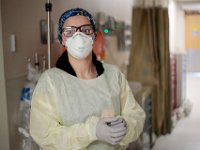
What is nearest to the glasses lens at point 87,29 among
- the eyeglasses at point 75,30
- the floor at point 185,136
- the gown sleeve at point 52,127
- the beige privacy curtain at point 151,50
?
the eyeglasses at point 75,30

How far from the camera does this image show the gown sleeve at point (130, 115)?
110 centimetres

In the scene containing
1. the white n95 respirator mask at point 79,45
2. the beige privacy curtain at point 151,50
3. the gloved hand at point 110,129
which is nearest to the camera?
the gloved hand at point 110,129

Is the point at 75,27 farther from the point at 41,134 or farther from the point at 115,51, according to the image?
the point at 115,51

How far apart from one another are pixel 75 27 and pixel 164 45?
2323 millimetres

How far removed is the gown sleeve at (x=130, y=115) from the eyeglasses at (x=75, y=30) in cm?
24

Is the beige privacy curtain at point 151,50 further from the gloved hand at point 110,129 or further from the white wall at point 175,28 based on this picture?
the gloved hand at point 110,129

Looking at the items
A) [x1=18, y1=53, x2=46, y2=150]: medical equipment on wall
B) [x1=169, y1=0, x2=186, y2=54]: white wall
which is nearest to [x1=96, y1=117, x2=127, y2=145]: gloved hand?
[x1=18, y1=53, x2=46, y2=150]: medical equipment on wall

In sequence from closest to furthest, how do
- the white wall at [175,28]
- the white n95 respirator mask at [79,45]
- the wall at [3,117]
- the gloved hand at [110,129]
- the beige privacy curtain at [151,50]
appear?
the gloved hand at [110,129] → the white n95 respirator mask at [79,45] → the wall at [3,117] → the beige privacy curtain at [151,50] → the white wall at [175,28]

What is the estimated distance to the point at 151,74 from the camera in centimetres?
329

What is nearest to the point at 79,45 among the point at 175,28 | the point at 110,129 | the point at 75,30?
the point at 75,30

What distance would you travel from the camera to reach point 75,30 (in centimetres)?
109

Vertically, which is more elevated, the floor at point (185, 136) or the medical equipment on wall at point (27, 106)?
the medical equipment on wall at point (27, 106)

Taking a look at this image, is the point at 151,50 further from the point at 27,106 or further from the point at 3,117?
the point at 3,117

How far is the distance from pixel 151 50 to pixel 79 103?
7.58 feet
